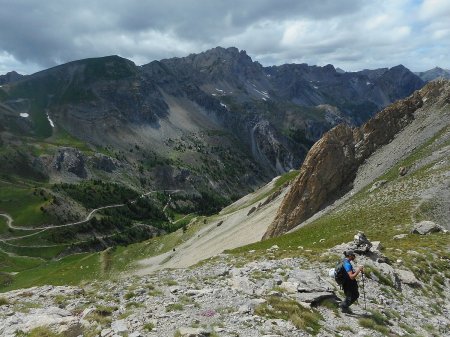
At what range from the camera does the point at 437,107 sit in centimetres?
9369

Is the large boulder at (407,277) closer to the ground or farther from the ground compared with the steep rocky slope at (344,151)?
closer to the ground

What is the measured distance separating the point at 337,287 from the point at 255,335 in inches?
393

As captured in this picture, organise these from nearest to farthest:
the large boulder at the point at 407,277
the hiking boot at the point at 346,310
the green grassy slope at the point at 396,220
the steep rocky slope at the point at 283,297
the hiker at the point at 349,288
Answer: the steep rocky slope at the point at 283,297
the hiking boot at the point at 346,310
the hiker at the point at 349,288
the large boulder at the point at 407,277
the green grassy slope at the point at 396,220

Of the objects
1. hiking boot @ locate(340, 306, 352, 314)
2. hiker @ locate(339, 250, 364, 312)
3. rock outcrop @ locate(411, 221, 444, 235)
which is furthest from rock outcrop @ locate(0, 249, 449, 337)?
rock outcrop @ locate(411, 221, 444, 235)

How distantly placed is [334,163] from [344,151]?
540cm

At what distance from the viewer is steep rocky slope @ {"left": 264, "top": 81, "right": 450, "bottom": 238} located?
8225 centimetres

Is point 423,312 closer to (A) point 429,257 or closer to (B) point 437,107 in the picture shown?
(A) point 429,257

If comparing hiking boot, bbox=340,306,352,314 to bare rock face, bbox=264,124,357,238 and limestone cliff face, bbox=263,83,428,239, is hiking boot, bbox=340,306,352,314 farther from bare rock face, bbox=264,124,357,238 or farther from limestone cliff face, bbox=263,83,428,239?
bare rock face, bbox=264,124,357,238

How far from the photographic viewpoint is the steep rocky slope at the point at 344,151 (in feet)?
270

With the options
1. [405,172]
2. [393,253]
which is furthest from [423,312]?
[405,172]

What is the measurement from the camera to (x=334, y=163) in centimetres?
8531

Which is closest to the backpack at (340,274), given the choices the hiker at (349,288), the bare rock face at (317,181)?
the hiker at (349,288)

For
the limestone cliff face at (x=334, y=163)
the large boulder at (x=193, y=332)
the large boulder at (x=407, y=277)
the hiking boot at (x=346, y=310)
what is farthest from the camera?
the limestone cliff face at (x=334, y=163)

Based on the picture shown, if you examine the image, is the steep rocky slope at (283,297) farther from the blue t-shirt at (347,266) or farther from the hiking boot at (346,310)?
the blue t-shirt at (347,266)
